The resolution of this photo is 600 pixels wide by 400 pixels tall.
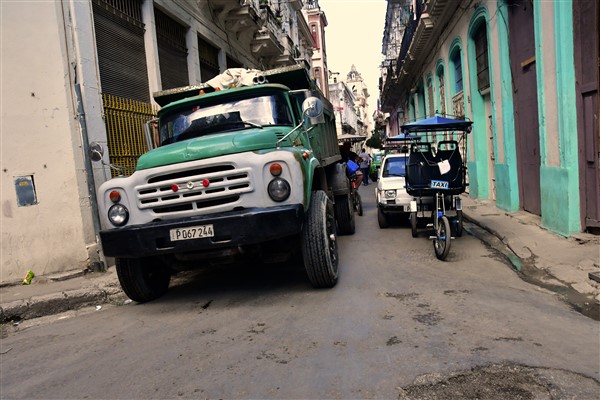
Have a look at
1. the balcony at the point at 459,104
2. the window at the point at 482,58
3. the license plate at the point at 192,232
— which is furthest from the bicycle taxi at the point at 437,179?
the balcony at the point at 459,104

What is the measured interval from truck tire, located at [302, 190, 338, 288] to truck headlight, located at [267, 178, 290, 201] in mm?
536

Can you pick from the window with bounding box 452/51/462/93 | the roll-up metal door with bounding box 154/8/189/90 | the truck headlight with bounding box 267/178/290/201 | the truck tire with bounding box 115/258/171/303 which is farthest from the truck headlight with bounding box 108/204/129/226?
the window with bounding box 452/51/462/93

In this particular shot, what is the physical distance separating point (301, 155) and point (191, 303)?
2.04m

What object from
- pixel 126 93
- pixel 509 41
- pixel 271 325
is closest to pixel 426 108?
pixel 509 41

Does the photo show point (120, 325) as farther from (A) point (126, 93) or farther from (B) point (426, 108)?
(B) point (426, 108)

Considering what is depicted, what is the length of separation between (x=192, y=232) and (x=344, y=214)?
4.68m

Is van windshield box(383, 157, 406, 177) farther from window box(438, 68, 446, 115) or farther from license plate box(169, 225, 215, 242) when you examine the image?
window box(438, 68, 446, 115)

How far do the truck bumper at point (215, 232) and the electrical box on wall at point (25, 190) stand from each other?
3263mm

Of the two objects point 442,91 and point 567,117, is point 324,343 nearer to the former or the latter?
point 567,117

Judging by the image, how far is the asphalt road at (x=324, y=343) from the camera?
2979 mm

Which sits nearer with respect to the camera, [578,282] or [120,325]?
[120,325]

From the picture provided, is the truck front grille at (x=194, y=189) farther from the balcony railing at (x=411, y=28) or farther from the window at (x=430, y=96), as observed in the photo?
the window at (x=430, y=96)

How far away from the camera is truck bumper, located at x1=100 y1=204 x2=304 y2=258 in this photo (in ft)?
14.3

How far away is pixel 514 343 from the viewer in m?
3.48
